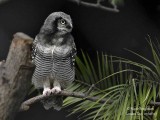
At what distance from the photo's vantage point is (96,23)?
2.68 meters

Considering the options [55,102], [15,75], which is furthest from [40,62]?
[15,75]

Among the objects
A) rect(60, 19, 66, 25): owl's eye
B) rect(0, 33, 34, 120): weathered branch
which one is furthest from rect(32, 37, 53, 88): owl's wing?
rect(0, 33, 34, 120): weathered branch

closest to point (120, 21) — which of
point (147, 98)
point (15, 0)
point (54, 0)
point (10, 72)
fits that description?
point (54, 0)

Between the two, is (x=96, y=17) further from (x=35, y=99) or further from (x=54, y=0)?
(x=35, y=99)

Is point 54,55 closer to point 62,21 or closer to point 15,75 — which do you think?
point 62,21

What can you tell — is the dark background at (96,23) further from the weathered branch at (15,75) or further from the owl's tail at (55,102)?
the weathered branch at (15,75)

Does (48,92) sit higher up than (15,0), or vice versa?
(15,0)

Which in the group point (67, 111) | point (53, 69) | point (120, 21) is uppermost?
point (120, 21)

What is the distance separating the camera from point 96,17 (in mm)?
2678

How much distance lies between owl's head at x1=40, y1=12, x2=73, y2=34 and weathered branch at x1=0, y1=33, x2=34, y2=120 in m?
0.22

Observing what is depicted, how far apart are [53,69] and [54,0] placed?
0.41 metres

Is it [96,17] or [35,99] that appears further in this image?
[96,17]

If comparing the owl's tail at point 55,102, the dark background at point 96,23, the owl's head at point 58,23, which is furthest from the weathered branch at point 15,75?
the dark background at point 96,23

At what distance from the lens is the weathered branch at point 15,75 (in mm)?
1903
